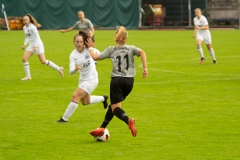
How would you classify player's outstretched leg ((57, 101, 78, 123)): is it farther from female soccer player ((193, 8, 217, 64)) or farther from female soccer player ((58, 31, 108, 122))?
female soccer player ((193, 8, 217, 64))

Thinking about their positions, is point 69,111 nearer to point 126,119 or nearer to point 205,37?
point 126,119

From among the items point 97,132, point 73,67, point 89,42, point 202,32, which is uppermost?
point 89,42

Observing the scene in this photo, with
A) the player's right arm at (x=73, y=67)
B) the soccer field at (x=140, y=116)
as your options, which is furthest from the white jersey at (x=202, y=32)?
the player's right arm at (x=73, y=67)

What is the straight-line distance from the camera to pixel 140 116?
46.4 ft

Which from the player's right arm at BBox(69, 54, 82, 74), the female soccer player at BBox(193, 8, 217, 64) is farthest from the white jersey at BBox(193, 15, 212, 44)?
the player's right arm at BBox(69, 54, 82, 74)

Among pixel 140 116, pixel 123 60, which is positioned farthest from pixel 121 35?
pixel 140 116

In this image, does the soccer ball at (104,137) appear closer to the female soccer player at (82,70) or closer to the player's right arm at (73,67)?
the player's right arm at (73,67)

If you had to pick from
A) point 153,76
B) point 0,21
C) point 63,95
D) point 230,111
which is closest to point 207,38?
point 153,76

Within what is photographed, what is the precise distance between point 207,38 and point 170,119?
13221 millimetres

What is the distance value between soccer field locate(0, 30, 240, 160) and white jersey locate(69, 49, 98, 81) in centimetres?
95

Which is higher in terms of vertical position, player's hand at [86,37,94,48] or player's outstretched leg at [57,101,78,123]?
player's hand at [86,37,94,48]

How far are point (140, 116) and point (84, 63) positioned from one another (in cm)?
196

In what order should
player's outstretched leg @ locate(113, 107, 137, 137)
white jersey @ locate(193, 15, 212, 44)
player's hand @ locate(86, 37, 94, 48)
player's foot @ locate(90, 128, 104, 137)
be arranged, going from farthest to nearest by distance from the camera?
1. white jersey @ locate(193, 15, 212, 44)
2. player's hand @ locate(86, 37, 94, 48)
3. player's foot @ locate(90, 128, 104, 137)
4. player's outstretched leg @ locate(113, 107, 137, 137)

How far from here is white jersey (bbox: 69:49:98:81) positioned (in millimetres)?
12855
